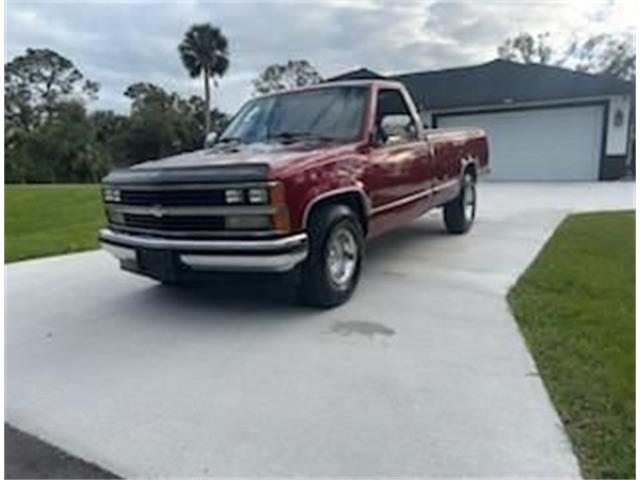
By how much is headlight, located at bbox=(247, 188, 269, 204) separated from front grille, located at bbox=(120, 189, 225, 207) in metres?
0.24

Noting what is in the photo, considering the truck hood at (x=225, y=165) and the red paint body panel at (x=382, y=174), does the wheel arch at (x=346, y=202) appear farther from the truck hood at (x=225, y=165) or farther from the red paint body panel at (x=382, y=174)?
the truck hood at (x=225, y=165)

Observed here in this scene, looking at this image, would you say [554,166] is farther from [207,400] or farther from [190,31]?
[190,31]

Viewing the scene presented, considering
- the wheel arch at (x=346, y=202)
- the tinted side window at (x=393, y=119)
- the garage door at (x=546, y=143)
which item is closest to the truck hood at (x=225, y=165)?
the wheel arch at (x=346, y=202)

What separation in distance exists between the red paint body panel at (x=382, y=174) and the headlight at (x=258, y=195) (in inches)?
5.4

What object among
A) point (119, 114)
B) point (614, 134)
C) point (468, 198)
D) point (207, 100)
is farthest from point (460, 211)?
point (119, 114)

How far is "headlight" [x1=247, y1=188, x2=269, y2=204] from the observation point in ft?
15.1

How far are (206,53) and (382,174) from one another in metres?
40.6

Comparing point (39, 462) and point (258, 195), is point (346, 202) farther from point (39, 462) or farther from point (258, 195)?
point (39, 462)

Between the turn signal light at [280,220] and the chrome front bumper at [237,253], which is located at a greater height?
the turn signal light at [280,220]

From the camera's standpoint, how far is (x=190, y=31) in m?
43.2

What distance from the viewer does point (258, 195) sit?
4613mm

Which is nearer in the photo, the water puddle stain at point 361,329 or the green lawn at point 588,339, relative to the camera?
the green lawn at point 588,339

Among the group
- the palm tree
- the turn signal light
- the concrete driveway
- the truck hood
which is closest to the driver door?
the truck hood

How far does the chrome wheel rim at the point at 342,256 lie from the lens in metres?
5.23
